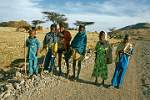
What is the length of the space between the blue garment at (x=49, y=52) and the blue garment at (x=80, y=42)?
0.77 m

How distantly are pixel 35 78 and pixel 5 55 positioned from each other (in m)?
9.41

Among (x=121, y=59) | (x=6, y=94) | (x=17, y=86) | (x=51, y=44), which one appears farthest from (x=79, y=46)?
(x=6, y=94)

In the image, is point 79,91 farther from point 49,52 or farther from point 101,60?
point 49,52

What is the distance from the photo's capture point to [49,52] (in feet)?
48.0

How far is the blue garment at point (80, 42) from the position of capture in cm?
1377

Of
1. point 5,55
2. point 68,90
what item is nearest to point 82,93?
point 68,90

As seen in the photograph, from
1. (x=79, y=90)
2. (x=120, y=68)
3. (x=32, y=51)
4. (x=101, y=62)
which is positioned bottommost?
(x=79, y=90)

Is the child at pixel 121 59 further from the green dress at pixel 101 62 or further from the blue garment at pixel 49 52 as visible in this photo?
the blue garment at pixel 49 52

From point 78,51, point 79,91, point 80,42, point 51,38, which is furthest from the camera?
point 51,38

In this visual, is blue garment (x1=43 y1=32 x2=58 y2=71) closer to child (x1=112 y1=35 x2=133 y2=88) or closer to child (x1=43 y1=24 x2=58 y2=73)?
child (x1=43 y1=24 x2=58 y2=73)

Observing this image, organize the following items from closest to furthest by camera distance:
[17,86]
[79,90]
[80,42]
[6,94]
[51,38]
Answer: [6,94] < [17,86] < [79,90] < [80,42] < [51,38]

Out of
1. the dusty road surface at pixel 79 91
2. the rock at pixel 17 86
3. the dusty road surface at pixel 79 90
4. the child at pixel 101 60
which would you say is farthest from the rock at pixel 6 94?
the child at pixel 101 60

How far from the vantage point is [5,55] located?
879 inches

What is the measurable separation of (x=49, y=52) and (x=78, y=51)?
1248 millimetres
